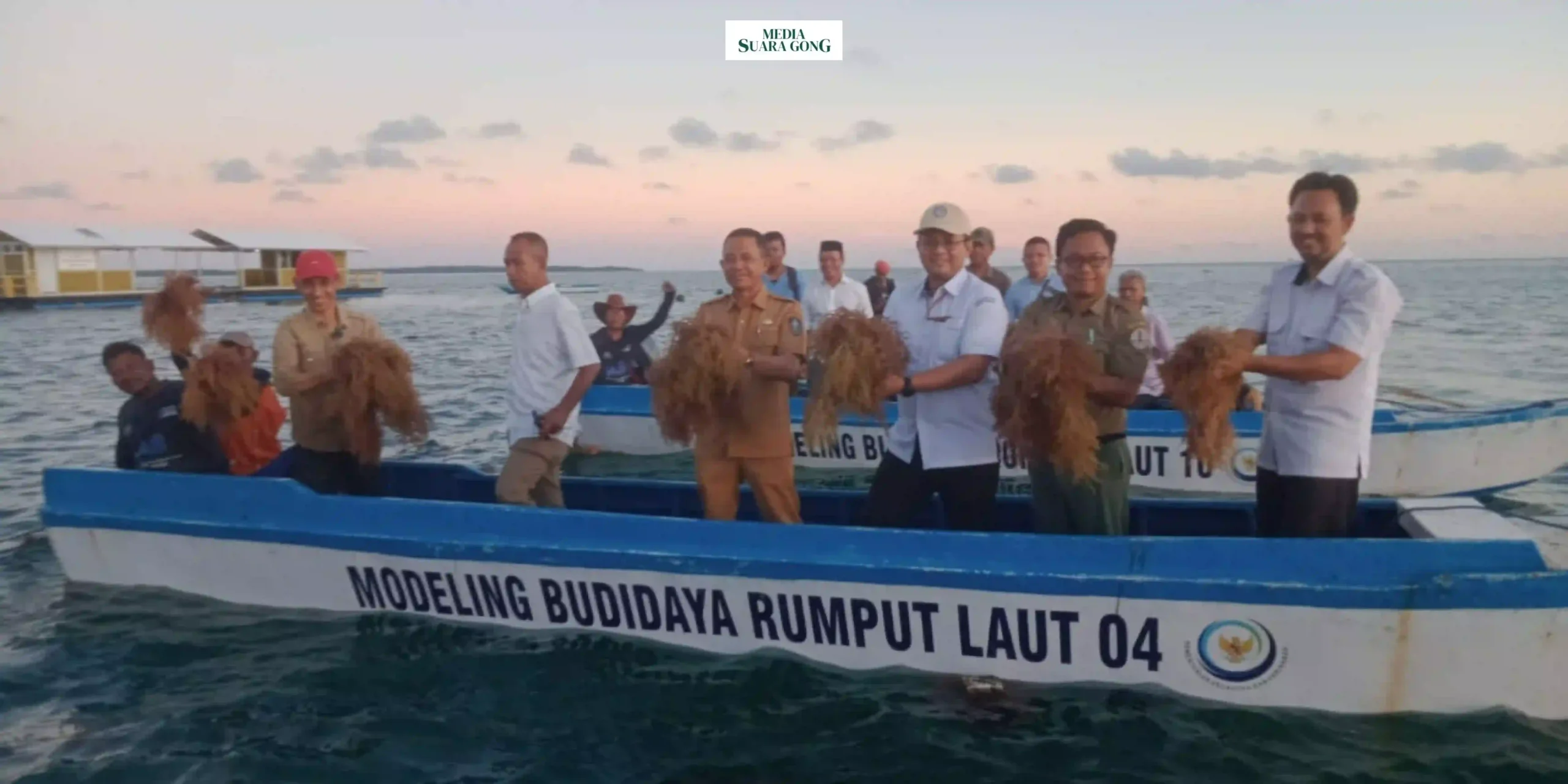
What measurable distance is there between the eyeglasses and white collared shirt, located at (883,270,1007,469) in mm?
436

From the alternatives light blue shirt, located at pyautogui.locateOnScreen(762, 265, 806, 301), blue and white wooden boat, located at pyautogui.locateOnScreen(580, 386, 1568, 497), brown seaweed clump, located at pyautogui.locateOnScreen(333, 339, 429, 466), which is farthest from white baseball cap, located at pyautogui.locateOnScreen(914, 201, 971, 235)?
light blue shirt, located at pyautogui.locateOnScreen(762, 265, 806, 301)

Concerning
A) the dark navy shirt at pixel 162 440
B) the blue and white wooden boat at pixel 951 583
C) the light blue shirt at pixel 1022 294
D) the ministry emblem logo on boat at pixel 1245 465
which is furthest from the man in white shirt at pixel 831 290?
the dark navy shirt at pixel 162 440

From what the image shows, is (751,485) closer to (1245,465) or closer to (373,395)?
(373,395)

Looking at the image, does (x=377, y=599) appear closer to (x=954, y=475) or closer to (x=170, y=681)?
(x=170, y=681)

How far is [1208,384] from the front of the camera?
4059 mm

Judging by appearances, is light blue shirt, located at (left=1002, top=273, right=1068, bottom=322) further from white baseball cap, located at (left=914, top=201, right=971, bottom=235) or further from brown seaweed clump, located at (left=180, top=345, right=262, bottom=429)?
brown seaweed clump, located at (left=180, top=345, right=262, bottom=429)

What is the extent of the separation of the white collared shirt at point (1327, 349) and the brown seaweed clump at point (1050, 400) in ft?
2.51

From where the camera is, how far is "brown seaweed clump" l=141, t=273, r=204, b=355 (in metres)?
6.67

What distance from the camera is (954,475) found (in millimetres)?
4957

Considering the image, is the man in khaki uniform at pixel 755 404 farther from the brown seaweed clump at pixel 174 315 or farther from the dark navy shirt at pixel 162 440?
the brown seaweed clump at pixel 174 315

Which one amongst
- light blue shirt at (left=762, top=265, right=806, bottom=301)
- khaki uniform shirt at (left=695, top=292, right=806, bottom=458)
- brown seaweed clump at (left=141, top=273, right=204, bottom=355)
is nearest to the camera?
khaki uniform shirt at (left=695, top=292, right=806, bottom=458)

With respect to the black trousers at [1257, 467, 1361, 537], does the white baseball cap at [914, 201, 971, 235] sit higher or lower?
higher

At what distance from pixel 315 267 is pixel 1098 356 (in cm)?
412

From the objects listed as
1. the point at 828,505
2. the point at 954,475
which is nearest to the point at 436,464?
the point at 828,505
